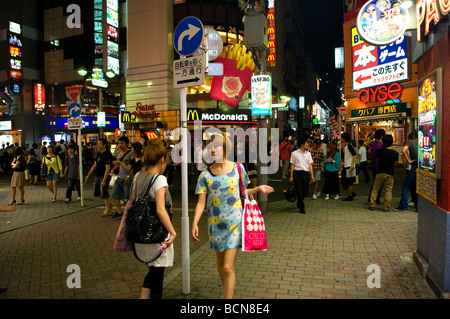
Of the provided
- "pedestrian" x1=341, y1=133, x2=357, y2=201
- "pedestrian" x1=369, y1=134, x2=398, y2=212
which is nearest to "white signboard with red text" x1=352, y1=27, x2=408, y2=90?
"pedestrian" x1=341, y1=133, x2=357, y2=201

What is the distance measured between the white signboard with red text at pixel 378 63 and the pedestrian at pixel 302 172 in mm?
11103

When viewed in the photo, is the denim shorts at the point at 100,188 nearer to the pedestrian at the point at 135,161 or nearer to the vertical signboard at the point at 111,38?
the pedestrian at the point at 135,161

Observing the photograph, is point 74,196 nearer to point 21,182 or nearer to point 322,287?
point 21,182

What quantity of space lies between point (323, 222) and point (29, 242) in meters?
6.19

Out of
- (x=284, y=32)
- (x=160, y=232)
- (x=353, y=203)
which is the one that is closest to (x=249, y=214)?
(x=160, y=232)

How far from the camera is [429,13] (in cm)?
394

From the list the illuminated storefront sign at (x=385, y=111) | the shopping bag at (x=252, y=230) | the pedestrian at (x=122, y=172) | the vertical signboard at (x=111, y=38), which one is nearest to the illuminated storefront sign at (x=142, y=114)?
the vertical signboard at (x=111, y=38)

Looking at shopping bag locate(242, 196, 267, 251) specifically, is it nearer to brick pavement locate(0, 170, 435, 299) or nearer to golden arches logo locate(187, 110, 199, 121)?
brick pavement locate(0, 170, 435, 299)

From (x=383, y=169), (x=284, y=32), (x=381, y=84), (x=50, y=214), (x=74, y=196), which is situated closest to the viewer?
(x=383, y=169)

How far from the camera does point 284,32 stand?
4078 centimetres

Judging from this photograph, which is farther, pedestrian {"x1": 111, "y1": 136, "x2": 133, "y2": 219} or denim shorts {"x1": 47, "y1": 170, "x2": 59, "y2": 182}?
denim shorts {"x1": 47, "y1": 170, "x2": 59, "y2": 182}

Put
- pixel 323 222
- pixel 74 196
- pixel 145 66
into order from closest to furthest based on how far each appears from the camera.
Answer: pixel 323 222 < pixel 74 196 < pixel 145 66

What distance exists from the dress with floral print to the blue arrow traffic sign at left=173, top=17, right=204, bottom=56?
1.74 metres

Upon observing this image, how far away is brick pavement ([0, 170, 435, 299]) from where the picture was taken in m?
3.96
